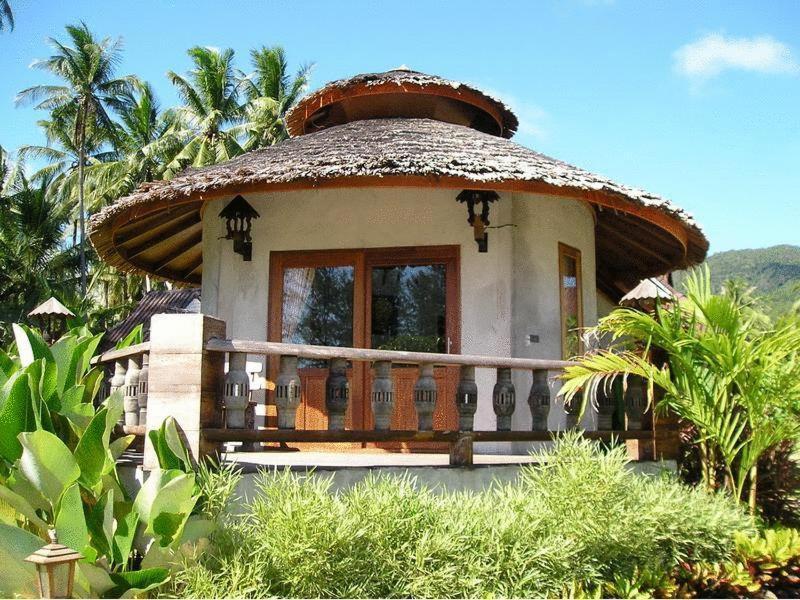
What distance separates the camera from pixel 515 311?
25.6 feet

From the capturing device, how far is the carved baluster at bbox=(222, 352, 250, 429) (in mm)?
4777

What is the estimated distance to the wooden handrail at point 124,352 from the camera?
4973mm

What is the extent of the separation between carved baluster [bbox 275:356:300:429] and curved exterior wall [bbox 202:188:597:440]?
314 centimetres

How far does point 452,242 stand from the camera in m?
8.02

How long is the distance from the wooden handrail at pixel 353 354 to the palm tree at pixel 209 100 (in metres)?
27.3

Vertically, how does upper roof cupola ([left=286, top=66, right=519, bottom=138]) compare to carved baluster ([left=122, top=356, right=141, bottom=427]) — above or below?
above

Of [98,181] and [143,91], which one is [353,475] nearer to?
[98,181]

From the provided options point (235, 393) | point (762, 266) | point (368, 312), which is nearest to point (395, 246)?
point (368, 312)

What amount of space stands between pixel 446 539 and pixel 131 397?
8.35 feet

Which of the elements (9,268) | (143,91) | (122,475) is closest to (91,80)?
(143,91)

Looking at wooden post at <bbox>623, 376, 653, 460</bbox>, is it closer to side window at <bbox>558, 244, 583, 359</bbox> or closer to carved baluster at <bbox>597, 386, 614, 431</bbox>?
carved baluster at <bbox>597, 386, 614, 431</bbox>

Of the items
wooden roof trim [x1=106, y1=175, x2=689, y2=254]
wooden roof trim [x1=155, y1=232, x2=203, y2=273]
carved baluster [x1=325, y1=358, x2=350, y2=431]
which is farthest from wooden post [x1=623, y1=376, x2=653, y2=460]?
wooden roof trim [x1=155, y1=232, x2=203, y2=273]

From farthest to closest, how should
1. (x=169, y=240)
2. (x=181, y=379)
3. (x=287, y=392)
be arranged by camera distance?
(x=169, y=240) → (x=287, y=392) → (x=181, y=379)

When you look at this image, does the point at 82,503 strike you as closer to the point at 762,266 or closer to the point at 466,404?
the point at 466,404
